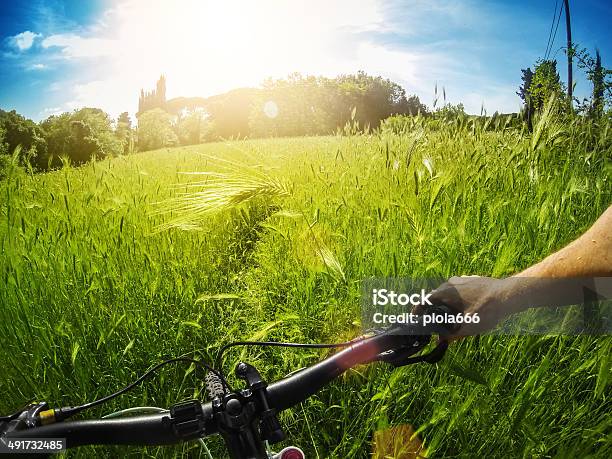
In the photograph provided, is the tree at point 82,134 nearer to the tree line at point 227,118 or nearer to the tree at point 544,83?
the tree line at point 227,118

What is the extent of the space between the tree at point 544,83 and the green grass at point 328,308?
28.1 inches

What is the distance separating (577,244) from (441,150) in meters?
1.85

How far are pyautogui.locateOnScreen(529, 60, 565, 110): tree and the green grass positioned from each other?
2.34ft

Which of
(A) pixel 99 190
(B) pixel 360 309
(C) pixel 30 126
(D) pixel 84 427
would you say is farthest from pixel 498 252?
(C) pixel 30 126

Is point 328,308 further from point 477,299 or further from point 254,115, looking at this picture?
point 254,115

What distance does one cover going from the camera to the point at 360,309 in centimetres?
136

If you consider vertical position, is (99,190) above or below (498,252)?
above

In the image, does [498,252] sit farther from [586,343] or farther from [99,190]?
[99,190]

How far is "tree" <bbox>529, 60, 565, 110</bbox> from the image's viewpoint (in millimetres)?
2688

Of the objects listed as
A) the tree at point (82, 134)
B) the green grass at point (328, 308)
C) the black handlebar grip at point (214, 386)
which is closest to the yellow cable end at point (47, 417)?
the black handlebar grip at point (214, 386)

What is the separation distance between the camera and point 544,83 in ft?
9.13

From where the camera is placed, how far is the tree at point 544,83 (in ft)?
8.82

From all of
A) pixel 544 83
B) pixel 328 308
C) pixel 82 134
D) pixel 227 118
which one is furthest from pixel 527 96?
pixel 227 118

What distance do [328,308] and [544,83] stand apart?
2420mm
